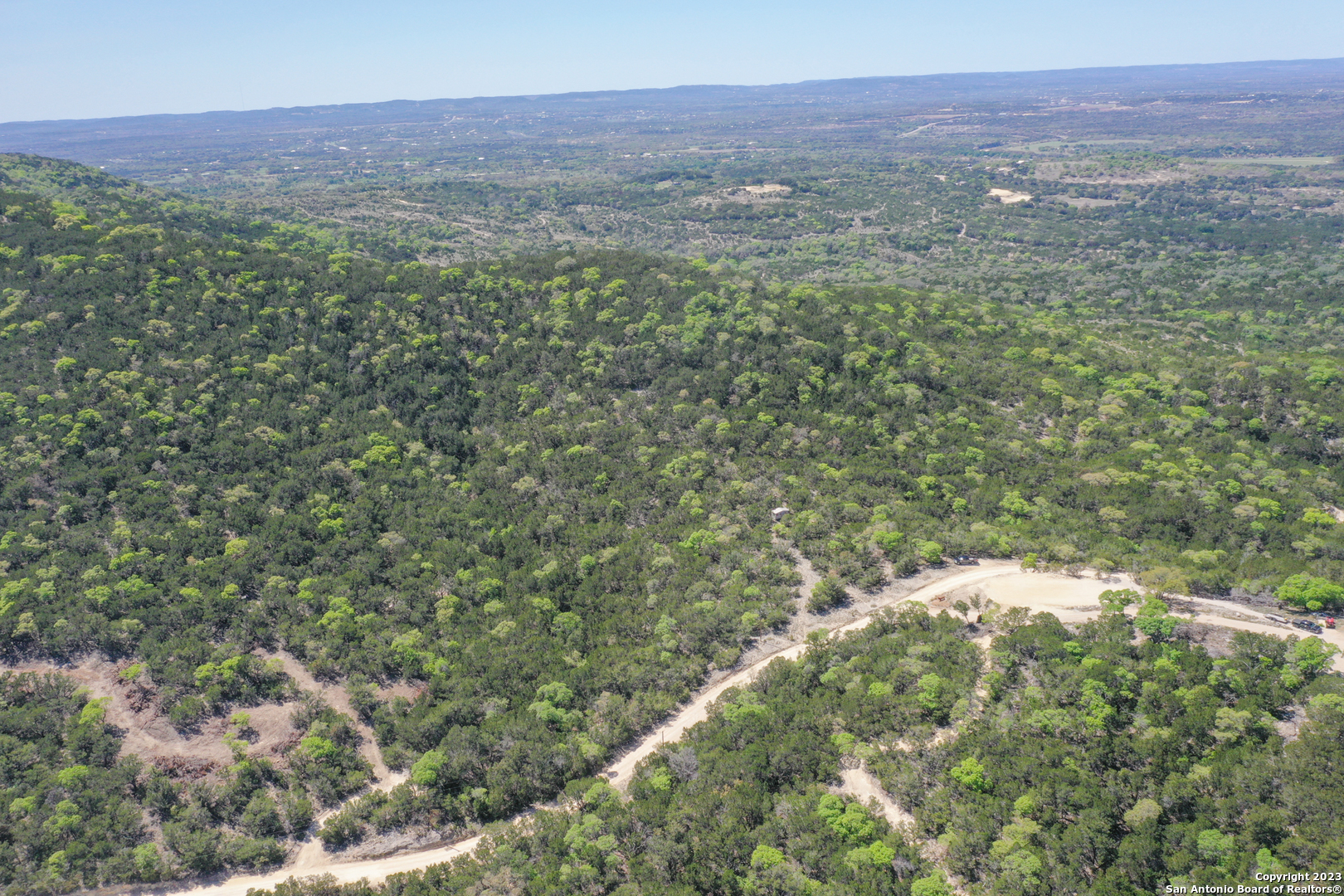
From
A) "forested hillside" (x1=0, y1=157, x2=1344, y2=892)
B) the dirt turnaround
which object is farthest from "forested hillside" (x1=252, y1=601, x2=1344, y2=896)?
the dirt turnaround

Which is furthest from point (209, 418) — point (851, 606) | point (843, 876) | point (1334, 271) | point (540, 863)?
point (1334, 271)

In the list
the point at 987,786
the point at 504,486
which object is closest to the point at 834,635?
the point at 987,786

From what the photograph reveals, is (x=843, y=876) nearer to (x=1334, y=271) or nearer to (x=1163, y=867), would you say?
(x=1163, y=867)

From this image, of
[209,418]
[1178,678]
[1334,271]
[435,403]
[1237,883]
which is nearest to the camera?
[1237,883]

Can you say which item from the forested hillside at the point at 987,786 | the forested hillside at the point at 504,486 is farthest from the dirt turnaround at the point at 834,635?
the forested hillside at the point at 987,786

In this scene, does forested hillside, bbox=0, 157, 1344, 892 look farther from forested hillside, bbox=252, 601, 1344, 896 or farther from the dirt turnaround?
the dirt turnaround

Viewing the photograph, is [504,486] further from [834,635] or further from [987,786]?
[987,786]
